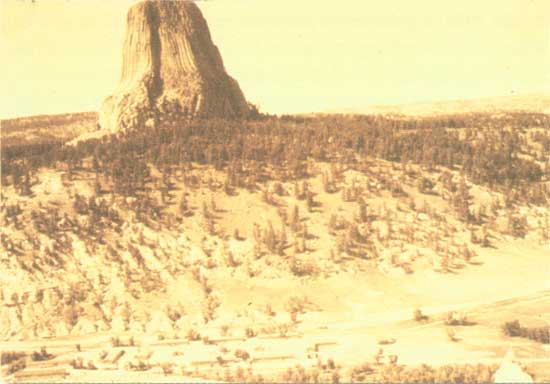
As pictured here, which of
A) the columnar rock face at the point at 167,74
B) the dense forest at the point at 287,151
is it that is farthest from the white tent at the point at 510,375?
the columnar rock face at the point at 167,74

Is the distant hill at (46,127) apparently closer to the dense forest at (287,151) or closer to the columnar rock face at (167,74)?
the columnar rock face at (167,74)

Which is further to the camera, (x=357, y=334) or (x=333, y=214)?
(x=333, y=214)

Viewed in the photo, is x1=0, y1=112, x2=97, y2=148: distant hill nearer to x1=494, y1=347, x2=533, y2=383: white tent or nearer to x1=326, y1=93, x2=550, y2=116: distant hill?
x1=326, y1=93, x2=550, y2=116: distant hill

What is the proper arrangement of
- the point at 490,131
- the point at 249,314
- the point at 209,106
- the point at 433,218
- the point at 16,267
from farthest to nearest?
1. the point at 490,131
2. the point at 209,106
3. the point at 433,218
4. the point at 16,267
5. the point at 249,314

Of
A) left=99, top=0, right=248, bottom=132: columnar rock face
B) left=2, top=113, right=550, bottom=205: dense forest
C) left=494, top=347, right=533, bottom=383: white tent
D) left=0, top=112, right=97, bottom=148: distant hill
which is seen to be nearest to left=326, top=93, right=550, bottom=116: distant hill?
left=0, top=112, right=97, bottom=148: distant hill

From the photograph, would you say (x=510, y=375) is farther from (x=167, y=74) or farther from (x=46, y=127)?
(x=46, y=127)

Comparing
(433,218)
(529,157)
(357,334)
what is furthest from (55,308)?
(529,157)

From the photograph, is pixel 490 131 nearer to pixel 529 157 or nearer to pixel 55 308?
pixel 529 157
